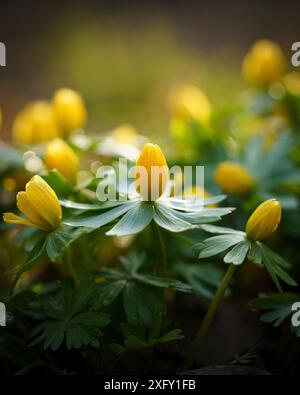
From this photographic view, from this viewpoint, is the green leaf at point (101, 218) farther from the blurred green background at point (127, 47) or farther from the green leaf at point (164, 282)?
the blurred green background at point (127, 47)

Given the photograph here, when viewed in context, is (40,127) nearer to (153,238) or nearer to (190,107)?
(190,107)

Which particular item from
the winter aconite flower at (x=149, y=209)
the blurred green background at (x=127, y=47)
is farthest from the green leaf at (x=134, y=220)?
the blurred green background at (x=127, y=47)

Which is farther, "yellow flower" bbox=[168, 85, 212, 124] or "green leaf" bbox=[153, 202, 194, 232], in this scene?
"yellow flower" bbox=[168, 85, 212, 124]

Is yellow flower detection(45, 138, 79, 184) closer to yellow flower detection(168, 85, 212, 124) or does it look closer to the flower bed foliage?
the flower bed foliage

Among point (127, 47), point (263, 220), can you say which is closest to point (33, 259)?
point (263, 220)

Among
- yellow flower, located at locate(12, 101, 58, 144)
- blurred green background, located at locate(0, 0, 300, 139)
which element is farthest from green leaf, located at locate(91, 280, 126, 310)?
blurred green background, located at locate(0, 0, 300, 139)

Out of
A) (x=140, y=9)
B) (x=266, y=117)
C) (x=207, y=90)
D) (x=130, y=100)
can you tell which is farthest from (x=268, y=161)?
(x=140, y=9)
